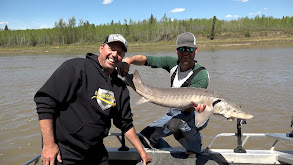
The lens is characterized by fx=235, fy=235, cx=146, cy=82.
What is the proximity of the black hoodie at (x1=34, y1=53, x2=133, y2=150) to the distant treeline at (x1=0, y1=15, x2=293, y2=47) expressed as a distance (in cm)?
6550

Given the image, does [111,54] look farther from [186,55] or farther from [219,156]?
[219,156]

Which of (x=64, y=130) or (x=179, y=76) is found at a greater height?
(x=179, y=76)

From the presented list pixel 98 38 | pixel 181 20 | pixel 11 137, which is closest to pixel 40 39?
pixel 98 38

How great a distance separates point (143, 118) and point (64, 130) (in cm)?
489

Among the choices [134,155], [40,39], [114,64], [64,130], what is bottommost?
[134,155]

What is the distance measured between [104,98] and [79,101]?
28 centimetres

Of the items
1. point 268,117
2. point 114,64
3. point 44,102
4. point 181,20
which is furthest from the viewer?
point 181,20

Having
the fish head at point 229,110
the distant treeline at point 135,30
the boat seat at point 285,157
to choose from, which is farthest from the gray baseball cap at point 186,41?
the distant treeline at point 135,30

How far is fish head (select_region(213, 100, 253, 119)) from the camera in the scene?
300cm

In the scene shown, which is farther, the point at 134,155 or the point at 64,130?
the point at 134,155

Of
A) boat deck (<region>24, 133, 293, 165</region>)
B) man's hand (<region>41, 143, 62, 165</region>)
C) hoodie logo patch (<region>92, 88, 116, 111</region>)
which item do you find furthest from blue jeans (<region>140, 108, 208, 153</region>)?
man's hand (<region>41, 143, 62, 165</region>)

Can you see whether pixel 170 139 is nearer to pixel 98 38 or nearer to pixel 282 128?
pixel 282 128

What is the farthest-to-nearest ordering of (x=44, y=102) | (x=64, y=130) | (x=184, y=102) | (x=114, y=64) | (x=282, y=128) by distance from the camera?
(x=282, y=128) → (x=184, y=102) → (x=114, y=64) → (x=64, y=130) → (x=44, y=102)

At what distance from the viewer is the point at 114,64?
2.74 meters
